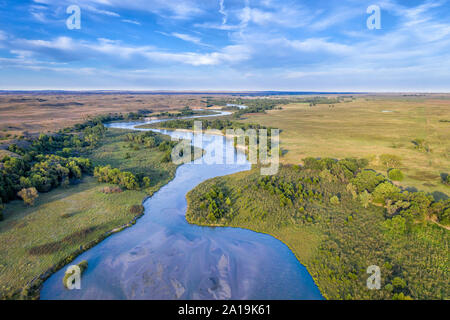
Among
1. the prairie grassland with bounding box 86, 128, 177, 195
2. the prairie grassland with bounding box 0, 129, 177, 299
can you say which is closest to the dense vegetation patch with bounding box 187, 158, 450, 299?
the prairie grassland with bounding box 86, 128, 177, 195

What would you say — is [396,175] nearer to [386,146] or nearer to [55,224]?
[386,146]

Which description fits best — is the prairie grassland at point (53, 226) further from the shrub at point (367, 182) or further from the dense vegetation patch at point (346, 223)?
the shrub at point (367, 182)

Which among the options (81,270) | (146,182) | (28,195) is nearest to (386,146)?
(146,182)

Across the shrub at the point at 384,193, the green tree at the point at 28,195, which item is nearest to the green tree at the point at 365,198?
the shrub at the point at 384,193

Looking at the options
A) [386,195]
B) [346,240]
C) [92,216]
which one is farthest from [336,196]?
[92,216]

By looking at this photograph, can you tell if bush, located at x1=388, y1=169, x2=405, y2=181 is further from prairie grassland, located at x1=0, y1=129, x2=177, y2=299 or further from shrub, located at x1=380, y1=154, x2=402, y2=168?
prairie grassland, located at x1=0, y1=129, x2=177, y2=299
